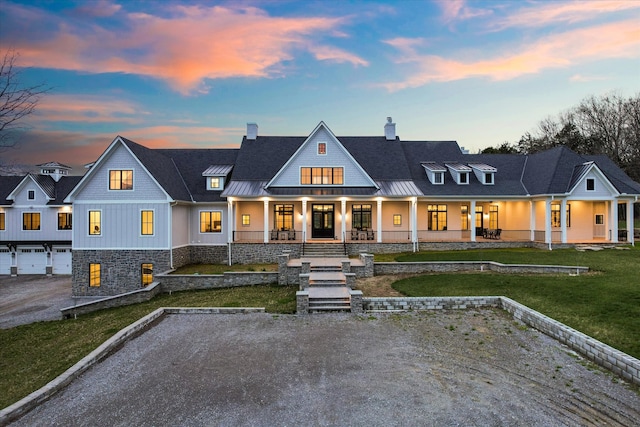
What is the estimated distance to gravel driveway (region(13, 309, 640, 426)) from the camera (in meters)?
5.47

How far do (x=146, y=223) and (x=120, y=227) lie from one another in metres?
1.46

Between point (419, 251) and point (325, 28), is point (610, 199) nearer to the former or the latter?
point (419, 251)

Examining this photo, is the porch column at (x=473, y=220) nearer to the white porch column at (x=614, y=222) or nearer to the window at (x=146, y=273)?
the white porch column at (x=614, y=222)

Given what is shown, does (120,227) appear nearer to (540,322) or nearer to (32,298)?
(32,298)

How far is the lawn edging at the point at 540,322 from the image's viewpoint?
6613 mm

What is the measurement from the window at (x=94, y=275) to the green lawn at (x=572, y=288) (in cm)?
1666

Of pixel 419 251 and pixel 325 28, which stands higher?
pixel 325 28

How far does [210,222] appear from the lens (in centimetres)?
2247

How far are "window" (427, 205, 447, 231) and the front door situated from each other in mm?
7074

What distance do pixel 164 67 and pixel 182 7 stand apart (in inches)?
222

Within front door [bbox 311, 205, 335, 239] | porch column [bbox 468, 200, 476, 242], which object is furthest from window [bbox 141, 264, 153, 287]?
porch column [bbox 468, 200, 476, 242]

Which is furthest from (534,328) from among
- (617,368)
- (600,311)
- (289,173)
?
(289,173)

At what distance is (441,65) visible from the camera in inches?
901

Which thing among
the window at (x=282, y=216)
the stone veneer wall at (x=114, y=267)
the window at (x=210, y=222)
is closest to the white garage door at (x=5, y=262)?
the stone veneer wall at (x=114, y=267)
